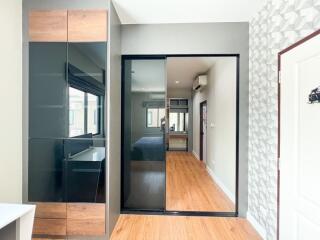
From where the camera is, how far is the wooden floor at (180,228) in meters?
2.30

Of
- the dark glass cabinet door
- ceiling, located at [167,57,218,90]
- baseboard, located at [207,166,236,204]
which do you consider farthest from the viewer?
ceiling, located at [167,57,218,90]

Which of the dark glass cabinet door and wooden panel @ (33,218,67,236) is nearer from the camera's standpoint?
wooden panel @ (33,218,67,236)

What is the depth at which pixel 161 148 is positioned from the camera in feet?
9.66

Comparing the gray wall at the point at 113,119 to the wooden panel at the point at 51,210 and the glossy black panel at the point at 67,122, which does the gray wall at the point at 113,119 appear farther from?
the wooden panel at the point at 51,210

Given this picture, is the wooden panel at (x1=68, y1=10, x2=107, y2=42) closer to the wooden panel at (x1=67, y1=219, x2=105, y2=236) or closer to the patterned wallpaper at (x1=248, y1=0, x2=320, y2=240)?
the patterned wallpaper at (x1=248, y1=0, x2=320, y2=240)

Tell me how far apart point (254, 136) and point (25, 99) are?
290cm

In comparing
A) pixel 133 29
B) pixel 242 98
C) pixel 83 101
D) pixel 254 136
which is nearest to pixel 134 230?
pixel 83 101

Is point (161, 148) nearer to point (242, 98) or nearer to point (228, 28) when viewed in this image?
point (242, 98)

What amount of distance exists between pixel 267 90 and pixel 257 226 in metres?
1.68

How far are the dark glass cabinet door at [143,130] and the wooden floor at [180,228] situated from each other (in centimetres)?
26

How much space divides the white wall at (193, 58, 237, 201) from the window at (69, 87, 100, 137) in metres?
2.13

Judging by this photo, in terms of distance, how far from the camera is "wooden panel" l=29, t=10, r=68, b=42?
221cm

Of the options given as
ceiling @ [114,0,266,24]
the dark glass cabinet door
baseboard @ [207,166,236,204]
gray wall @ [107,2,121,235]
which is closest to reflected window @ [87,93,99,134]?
gray wall @ [107,2,121,235]

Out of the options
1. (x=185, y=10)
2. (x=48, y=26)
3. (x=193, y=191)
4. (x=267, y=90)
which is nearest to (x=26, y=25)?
(x=48, y=26)
